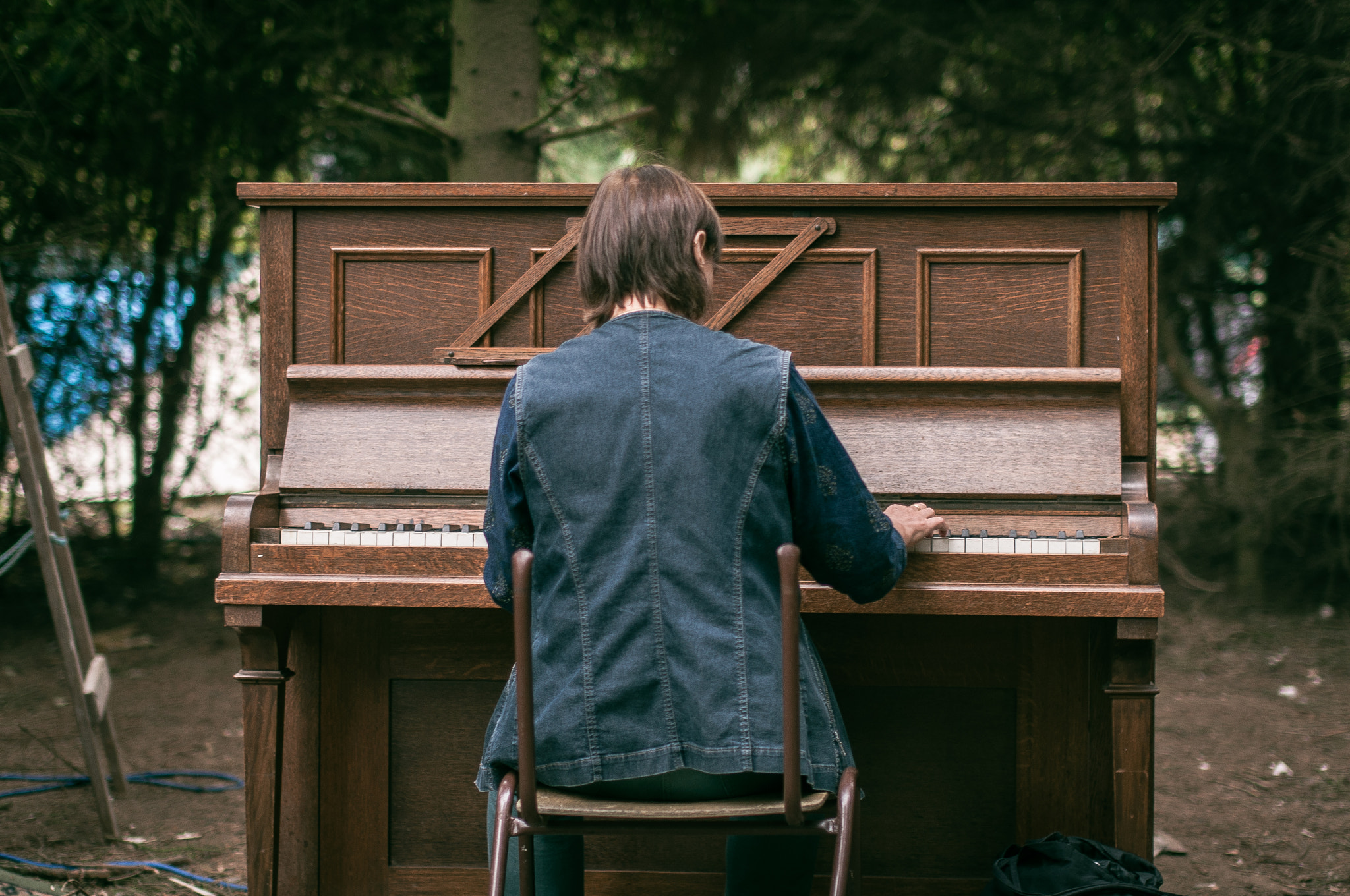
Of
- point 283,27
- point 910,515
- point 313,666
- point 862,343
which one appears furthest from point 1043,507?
point 283,27

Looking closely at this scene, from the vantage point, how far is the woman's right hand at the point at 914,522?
1.98 m

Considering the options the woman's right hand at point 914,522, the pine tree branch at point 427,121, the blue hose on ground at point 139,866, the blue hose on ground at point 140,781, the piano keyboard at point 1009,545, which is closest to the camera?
the woman's right hand at point 914,522

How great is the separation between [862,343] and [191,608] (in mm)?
4703

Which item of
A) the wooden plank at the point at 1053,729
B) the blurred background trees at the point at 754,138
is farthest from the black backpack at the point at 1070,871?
the blurred background trees at the point at 754,138

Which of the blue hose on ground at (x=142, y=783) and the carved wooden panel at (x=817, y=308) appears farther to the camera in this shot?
the blue hose on ground at (x=142, y=783)

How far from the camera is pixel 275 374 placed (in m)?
2.44

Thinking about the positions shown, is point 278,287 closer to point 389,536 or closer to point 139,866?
point 389,536

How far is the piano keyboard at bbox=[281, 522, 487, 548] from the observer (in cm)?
215

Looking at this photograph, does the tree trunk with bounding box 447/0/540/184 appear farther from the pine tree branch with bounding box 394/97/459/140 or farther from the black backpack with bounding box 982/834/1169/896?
the black backpack with bounding box 982/834/1169/896

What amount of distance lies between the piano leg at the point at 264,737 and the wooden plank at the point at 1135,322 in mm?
1846

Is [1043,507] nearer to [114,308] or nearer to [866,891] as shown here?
[866,891]

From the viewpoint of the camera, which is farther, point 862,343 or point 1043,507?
point 862,343

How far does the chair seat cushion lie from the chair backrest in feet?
0.11

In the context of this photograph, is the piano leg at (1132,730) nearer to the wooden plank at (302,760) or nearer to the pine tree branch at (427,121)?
the wooden plank at (302,760)
